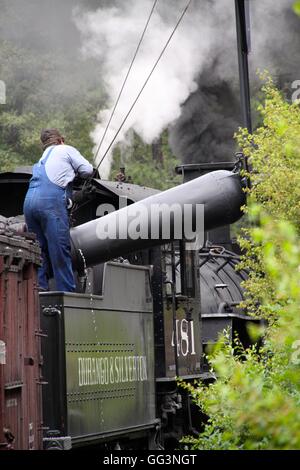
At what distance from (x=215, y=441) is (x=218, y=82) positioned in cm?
1375

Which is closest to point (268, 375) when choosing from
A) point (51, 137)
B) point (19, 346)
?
point (19, 346)

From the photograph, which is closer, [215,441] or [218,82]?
[215,441]

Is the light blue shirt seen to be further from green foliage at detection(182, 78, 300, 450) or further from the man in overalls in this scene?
green foliage at detection(182, 78, 300, 450)

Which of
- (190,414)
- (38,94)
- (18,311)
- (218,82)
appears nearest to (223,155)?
(218,82)

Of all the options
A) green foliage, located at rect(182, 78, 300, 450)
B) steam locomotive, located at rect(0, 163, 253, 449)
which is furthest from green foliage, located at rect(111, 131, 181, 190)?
green foliage, located at rect(182, 78, 300, 450)

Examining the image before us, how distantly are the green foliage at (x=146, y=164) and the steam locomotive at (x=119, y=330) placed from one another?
18515 mm

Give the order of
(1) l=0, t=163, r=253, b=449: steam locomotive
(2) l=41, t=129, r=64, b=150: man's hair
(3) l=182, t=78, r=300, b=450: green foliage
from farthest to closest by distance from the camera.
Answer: (2) l=41, t=129, r=64, b=150: man's hair, (1) l=0, t=163, r=253, b=449: steam locomotive, (3) l=182, t=78, r=300, b=450: green foliage

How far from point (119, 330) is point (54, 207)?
118 centimetres

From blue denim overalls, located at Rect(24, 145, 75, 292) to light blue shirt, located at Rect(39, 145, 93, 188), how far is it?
0.04 meters

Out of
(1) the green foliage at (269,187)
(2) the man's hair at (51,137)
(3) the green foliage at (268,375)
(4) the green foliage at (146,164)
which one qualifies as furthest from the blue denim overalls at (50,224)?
(4) the green foliage at (146,164)

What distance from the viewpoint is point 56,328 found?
26.6 feet

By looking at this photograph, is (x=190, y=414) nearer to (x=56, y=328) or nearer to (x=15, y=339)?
(x=56, y=328)

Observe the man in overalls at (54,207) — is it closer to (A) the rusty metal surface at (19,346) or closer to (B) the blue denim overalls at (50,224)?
(B) the blue denim overalls at (50,224)

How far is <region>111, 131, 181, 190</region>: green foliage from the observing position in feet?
99.9
